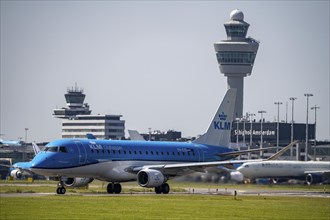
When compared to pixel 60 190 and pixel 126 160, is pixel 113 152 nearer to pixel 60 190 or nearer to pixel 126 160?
pixel 126 160

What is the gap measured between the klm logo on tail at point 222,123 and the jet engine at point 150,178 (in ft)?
41.4

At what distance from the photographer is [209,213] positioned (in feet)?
169

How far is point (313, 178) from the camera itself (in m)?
126

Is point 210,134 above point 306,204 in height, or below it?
above

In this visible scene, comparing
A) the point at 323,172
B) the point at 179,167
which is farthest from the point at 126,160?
the point at 323,172

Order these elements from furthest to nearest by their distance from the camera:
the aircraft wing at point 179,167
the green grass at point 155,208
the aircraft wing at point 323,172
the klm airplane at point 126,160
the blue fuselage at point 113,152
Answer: the aircraft wing at point 323,172, the aircraft wing at point 179,167, the klm airplane at point 126,160, the blue fuselage at point 113,152, the green grass at point 155,208

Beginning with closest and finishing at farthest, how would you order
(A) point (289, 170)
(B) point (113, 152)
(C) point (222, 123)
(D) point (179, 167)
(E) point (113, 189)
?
(B) point (113, 152)
(E) point (113, 189)
(D) point (179, 167)
(C) point (222, 123)
(A) point (289, 170)

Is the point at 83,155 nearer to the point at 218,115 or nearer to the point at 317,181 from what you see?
the point at 218,115

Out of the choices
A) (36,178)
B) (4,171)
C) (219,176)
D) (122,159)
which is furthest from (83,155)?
(4,171)

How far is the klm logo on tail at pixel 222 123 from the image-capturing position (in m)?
87.8

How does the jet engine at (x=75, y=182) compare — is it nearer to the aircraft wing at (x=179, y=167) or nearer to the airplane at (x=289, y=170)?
the aircraft wing at (x=179, y=167)

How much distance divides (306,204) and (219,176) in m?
29.7

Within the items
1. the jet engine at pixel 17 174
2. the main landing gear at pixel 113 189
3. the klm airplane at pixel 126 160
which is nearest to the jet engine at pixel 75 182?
the klm airplane at pixel 126 160

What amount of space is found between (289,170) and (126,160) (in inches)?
2131
